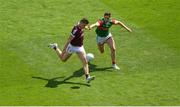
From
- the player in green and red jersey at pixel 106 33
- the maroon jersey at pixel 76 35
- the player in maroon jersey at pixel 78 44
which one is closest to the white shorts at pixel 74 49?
the player in maroon jersey at pixel 78 44

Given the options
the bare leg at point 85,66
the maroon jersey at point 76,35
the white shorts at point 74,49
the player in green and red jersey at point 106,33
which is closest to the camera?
the maroon jersey at point 76,35

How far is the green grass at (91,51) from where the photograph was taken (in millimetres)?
19578

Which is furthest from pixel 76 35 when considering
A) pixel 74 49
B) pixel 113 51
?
pixel 113 51

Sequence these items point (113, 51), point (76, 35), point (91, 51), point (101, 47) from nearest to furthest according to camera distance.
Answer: point (76, 35)
point (113, 51)
point (101, 47)
point (91, 51)

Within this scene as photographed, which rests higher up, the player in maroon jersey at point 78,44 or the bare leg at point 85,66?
the player in maroon jersey at point 78,44

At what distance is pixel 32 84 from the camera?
20312 mm

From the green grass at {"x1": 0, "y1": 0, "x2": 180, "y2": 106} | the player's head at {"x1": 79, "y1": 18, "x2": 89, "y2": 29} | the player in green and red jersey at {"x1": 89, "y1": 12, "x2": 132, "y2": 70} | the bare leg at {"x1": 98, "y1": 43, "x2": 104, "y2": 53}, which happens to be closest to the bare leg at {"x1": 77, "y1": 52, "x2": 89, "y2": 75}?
the green grass at {"x1": 0, "y1": 0, "x2": 180, "y2": 106}

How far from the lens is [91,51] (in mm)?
23500

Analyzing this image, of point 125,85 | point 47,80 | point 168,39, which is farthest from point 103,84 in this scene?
point 168,39

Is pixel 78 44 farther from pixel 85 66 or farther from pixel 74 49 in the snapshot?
pixel 85 66

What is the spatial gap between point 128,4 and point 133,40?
163 inches

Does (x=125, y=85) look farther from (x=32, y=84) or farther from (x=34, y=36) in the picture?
(x=34, y=36)

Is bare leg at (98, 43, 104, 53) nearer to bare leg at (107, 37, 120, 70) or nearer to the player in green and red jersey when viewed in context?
the player in green and red jersey

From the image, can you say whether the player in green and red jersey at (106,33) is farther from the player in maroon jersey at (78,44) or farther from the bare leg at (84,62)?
the bare leg at (84,62)
